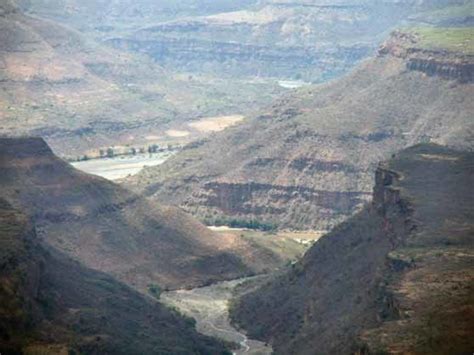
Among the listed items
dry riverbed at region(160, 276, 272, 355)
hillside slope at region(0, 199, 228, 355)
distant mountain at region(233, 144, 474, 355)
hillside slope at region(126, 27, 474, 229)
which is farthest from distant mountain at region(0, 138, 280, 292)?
hillside slope at region(126, 27, 474, 229)

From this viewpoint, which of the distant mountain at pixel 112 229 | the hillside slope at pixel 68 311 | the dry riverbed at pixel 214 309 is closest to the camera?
the hillside slope at pixel 68 311

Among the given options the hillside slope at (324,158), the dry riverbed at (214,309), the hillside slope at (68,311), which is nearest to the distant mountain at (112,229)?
the dry riverbed at (214,309)

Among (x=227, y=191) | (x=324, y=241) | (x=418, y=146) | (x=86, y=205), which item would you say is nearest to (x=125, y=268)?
(x=86, y=205)

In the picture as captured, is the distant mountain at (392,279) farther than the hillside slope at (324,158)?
No

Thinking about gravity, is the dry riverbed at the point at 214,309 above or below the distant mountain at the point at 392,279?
below

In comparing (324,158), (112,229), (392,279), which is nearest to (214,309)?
(112,229)

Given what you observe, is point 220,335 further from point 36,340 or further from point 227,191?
point 227,191

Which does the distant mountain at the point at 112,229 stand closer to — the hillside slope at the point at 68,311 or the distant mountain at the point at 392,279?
the distant mountain at the point at 392,279
